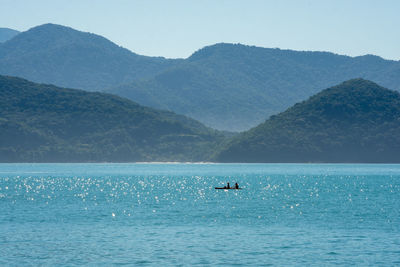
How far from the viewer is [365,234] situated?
2418 inches

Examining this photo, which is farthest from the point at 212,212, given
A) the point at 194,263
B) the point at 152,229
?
the point at 194,263

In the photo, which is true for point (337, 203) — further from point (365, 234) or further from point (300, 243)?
point (300, 243)

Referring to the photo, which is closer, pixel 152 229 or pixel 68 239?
pixel 68 239

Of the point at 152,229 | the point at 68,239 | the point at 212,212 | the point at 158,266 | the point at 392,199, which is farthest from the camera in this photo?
the point at 392,199

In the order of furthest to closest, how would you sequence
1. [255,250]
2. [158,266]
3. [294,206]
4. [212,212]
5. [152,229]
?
[294,206], [212,212], [152,229], [255,250], [158,266]

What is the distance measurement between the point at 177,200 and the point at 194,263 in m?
58.9

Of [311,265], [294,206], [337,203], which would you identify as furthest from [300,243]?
[337,203]

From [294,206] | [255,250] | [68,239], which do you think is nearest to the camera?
[255,250]

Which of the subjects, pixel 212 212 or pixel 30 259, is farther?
pixel 212 212

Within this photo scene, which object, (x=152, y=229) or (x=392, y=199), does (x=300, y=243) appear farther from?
(x=392, y=199)

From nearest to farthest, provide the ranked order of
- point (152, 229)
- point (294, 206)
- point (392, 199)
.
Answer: point (152, 229)
point (294, 206)
point (392, 199)

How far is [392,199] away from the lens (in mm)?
106562

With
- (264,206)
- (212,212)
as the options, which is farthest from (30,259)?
(264,206)

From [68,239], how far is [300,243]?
2145 centimetres
